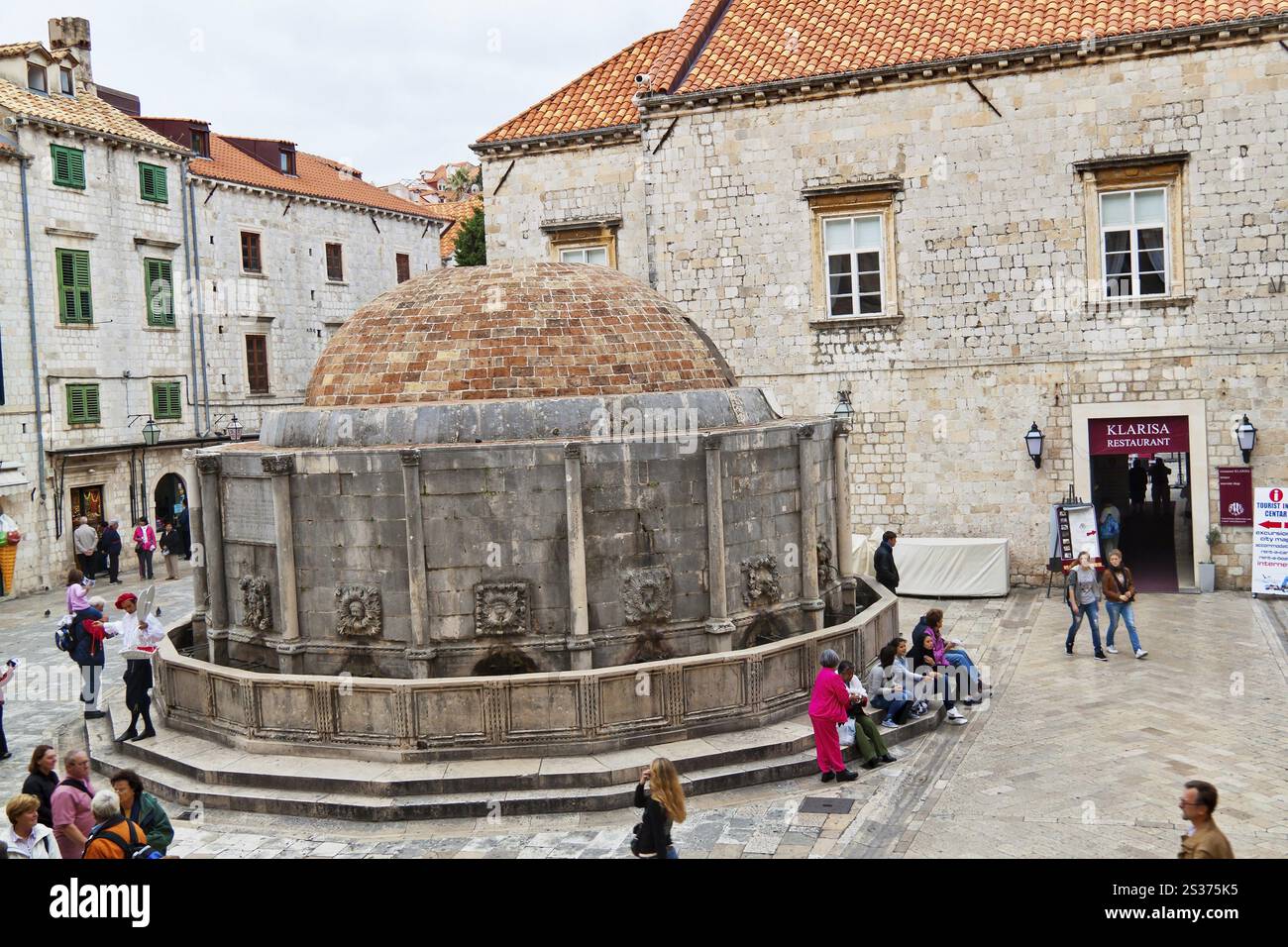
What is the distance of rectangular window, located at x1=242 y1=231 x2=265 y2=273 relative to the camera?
128 ft

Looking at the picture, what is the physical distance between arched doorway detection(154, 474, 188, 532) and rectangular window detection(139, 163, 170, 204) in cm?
813

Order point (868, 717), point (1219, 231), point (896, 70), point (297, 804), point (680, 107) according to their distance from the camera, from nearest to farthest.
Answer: point (297, 804)
point (868, 717)
point (1219, 231)
point (896, 70)
point (680, 107)

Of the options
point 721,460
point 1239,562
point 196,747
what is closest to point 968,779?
point 721,460

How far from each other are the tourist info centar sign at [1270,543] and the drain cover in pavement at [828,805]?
1325 cm

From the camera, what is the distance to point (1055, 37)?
77.4 ft

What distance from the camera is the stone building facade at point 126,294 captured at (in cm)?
2961

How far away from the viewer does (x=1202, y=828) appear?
7.26m

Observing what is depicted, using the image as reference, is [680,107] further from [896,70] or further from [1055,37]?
[1055,37]

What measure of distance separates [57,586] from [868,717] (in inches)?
942

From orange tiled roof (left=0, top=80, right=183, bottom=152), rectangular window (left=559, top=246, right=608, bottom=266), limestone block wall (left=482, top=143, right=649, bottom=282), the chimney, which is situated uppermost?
the chimney

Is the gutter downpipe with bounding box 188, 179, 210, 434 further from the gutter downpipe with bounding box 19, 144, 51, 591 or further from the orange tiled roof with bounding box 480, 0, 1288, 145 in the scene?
the orange tiled roof with bounding box 480, 0, 1288, 145

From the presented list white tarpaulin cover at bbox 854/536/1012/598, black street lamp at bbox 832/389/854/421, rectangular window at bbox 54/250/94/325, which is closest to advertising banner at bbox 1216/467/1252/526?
white tarpaulin cover at bbox 854/536/1012/598

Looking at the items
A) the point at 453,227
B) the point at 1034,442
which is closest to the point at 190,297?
the point at 1034,442

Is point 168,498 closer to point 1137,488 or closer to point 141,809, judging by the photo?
point 1137,488
